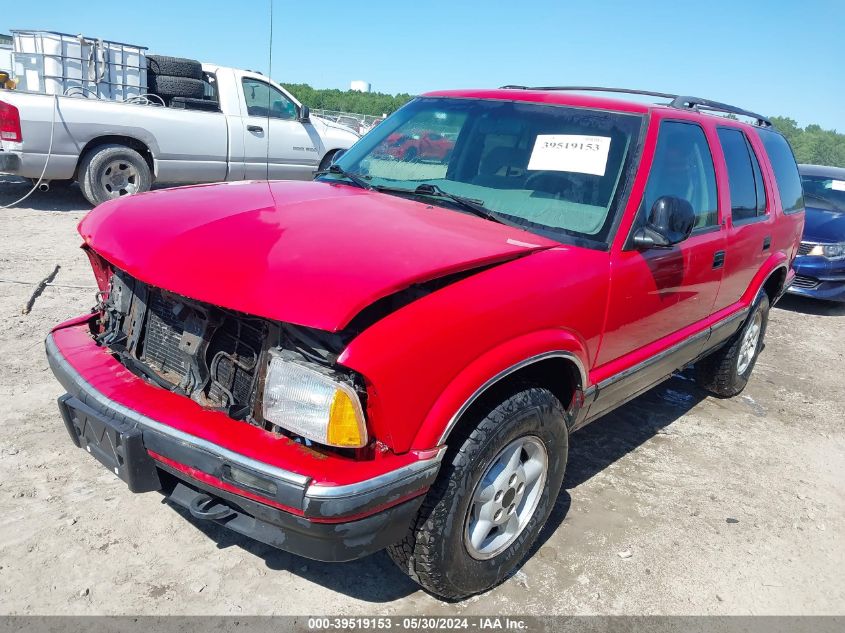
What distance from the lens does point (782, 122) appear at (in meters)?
47.1

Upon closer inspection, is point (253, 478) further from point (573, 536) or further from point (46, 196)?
point (46, 196)

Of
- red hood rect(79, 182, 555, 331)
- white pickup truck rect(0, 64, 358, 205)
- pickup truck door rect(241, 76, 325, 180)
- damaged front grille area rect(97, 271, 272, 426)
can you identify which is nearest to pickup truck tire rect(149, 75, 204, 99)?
white pickup truck rect(0, 64, 358, 205)

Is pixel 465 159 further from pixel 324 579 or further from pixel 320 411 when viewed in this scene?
pixel 324 579

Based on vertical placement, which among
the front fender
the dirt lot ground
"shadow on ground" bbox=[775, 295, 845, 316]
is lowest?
the dirt lot ground

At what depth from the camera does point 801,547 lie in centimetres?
319

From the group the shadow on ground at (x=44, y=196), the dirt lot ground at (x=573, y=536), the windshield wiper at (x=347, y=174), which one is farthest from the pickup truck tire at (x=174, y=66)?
the windshield wiper at (x=347, y=174)

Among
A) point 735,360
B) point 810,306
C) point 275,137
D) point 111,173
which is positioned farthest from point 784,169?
point 111,173

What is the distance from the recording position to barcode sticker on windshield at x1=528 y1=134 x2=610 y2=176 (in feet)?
9.74

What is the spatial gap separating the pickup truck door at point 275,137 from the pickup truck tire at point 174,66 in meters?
0.68

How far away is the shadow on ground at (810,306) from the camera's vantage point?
26.1ft

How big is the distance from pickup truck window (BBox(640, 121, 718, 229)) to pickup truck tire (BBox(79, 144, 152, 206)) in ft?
23.0

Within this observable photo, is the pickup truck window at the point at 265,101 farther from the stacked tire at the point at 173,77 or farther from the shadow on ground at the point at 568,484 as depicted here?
the shadow on ground at the point at 568,484

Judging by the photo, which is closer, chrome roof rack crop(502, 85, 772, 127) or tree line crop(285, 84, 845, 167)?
chrome roof rack crop(502, 85, 772, 127)

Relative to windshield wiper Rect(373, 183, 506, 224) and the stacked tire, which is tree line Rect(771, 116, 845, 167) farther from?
windshield wiper Rect(373, 183, 506, 224)
